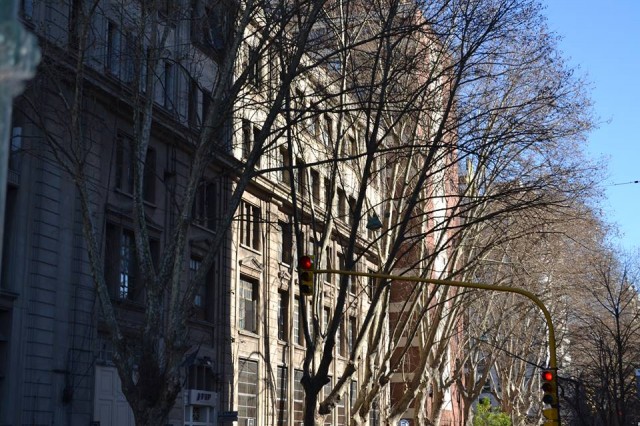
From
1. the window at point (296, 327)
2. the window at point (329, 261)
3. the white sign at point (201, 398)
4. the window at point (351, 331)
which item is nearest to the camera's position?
the white sign at point (201, 398)

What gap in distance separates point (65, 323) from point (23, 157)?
4.01m

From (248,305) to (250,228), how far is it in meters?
2.83

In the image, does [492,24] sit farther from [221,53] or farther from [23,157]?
[23,157]

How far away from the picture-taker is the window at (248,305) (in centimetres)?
3365

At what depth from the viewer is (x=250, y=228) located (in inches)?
1379

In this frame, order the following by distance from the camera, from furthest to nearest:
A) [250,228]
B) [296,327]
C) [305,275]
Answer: [296,327], [250,228], [305,275]

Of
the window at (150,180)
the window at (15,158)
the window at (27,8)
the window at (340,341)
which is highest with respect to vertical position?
the window at (27,8)

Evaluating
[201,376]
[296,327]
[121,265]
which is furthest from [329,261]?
[121,265]

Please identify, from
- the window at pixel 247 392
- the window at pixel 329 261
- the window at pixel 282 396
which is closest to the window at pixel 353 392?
the window at pixel 329 261

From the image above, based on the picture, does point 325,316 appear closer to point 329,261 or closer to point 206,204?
point 329,261

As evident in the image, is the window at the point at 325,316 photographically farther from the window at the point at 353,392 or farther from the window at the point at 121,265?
the window at the point at 121,265

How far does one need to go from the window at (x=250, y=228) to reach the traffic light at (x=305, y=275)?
1506cm

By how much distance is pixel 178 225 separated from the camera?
55.3ft

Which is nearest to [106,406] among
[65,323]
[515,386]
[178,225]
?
[65,323]
